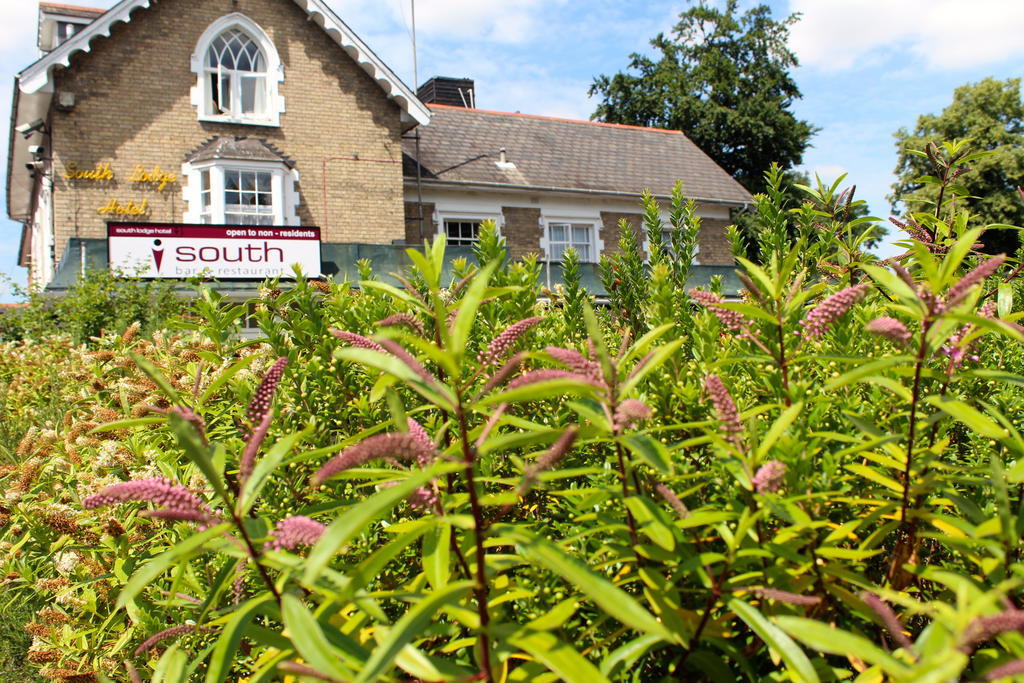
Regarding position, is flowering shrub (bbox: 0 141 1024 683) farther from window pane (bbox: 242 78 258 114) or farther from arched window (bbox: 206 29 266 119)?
window pane (bbox: 242 78 258 114)

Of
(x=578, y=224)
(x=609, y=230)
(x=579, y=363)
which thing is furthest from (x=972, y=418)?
(x=609, y=230)

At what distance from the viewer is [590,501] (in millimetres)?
1266

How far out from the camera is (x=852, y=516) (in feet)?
4.84

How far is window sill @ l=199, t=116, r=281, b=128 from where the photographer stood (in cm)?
1703

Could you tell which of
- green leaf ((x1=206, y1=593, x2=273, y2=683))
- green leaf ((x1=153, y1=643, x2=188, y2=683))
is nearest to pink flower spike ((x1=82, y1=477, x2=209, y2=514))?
green leaf ((x1=206, y1=593, x2=273, y2=683))

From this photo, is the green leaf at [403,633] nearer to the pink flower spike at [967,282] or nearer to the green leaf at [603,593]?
the green leaf at [603,593]

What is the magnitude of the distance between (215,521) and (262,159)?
56.3 ft

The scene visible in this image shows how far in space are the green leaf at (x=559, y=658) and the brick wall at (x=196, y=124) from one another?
1752 cm

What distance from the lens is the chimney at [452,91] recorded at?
28.1 m

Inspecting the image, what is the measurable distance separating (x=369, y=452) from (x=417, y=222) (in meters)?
19.4

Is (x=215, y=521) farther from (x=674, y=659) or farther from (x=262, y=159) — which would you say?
(x=262, y=159)

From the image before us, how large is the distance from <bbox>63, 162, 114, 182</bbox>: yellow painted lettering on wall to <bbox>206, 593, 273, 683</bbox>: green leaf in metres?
17.4

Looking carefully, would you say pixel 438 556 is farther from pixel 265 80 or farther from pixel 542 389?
pixel 265 80

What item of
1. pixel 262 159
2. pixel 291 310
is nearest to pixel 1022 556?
pixel 291 310
